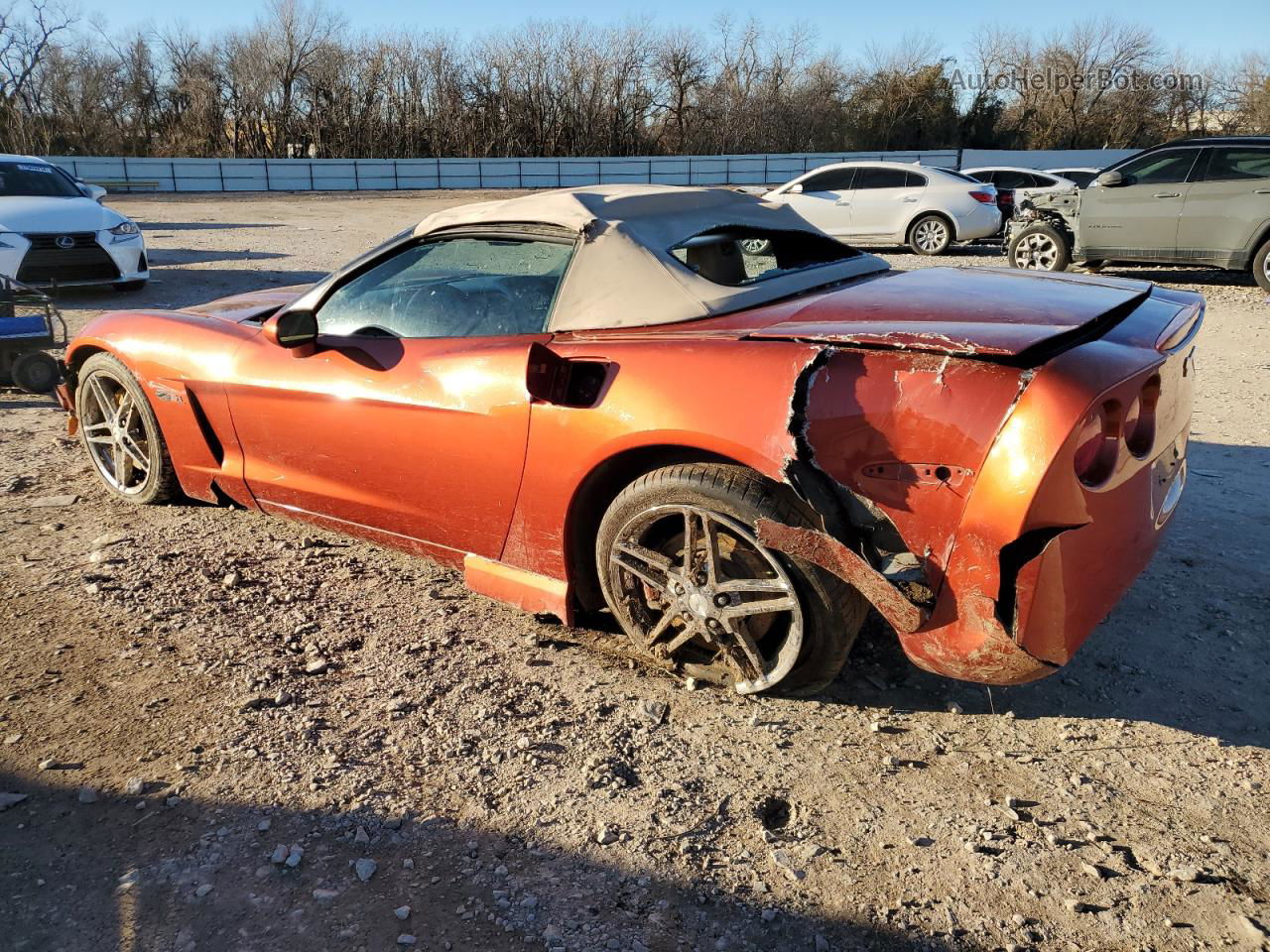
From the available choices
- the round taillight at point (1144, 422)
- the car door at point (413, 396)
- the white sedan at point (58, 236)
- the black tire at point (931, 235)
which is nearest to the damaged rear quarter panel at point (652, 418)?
the car door at point (413, 396)

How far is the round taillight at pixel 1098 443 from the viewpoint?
2.31 m

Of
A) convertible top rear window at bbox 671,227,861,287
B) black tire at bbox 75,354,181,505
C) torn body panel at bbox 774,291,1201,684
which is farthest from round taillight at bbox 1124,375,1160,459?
black tire at bbox 75,354,181,505

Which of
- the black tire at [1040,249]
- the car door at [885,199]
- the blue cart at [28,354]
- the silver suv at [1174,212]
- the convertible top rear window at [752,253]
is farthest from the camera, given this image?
the car door at [885,199]

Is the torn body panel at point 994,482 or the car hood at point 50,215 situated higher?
the car hood at point 50,215

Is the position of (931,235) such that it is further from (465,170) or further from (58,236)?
(465,170)

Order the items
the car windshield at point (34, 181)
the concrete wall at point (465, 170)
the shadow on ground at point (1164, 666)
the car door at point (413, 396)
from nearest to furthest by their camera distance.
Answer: the shadow on ground at point (1164, 666), the car door at point (413, 396), the car windshield at point (34, 181), the concrete wall at point (465, 170)

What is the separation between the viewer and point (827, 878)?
2.24 m

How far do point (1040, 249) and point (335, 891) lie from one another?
41.2ft

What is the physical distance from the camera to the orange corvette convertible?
93.7 inches

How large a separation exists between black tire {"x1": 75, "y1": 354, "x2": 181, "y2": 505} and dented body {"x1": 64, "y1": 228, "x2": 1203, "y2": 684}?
3.25 ft

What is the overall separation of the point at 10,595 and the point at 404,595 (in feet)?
4.95

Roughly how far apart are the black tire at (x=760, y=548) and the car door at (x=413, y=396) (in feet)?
1.42

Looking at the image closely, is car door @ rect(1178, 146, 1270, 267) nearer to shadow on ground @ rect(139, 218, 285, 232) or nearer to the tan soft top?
the tan soft top

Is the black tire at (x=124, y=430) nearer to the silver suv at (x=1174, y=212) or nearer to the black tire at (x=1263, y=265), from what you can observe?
the silver suv at (x=1174, y=212)
